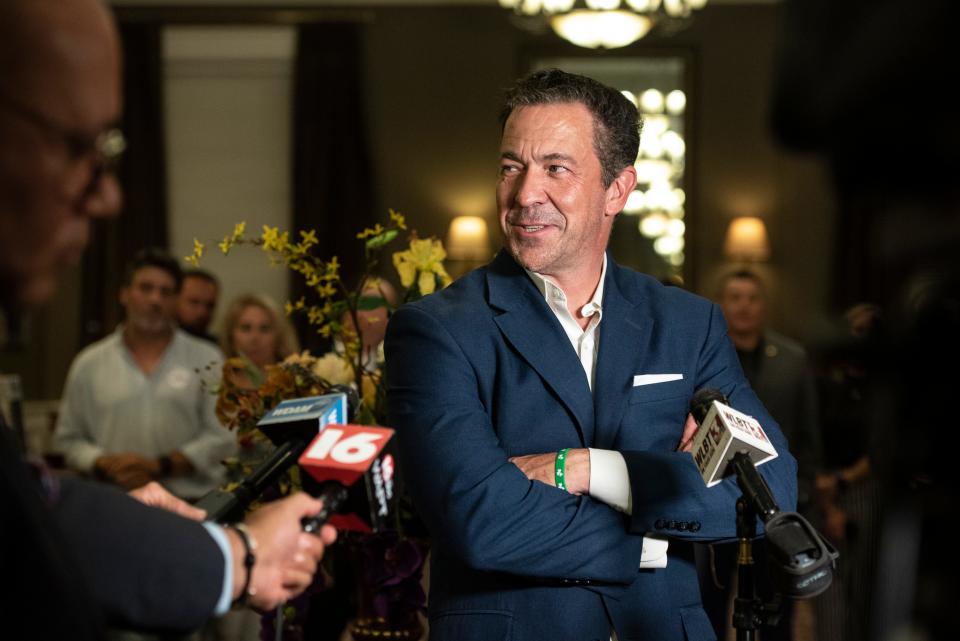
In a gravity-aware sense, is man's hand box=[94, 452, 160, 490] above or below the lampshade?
below

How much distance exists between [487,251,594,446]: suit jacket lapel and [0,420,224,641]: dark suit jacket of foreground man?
0.86 meters

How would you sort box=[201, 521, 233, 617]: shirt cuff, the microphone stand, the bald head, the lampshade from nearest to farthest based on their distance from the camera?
the bald head < box=[201, 521, 233, 617]: shirt cuff < the microphone stand < the lampshade

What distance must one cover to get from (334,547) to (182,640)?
1.18 m

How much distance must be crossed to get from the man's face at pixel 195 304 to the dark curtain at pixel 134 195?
428 centimetres

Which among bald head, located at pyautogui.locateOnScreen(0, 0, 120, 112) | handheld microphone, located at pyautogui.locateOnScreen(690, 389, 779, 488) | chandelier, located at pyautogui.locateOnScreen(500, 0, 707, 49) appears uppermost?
chandelier, located at pyautogui.locateOnScreen(500, 0, 707, 49)

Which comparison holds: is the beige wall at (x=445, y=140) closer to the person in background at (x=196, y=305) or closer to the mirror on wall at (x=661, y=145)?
the mirror on wall at (x=661, y=145)

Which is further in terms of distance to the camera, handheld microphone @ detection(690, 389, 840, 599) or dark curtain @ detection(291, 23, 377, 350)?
dark curtain @ detection(291, 23, 377, 350)

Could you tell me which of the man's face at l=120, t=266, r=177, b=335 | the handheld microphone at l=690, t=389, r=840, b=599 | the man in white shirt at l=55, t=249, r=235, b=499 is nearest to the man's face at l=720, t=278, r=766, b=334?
the man in white shirt at l=55, t=249, r=235, b=499

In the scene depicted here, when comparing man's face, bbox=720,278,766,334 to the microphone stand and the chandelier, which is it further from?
the microphone stand

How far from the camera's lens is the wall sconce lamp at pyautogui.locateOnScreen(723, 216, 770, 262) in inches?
385

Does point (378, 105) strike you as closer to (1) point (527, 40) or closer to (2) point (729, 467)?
(1) point (527, 40)

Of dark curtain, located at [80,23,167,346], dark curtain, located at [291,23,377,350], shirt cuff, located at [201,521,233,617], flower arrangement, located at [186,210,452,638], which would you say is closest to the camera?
shirt cuff, located at [201,521,233,617]

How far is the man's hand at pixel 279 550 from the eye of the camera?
4.74 ft

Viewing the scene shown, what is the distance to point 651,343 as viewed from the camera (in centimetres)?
222
